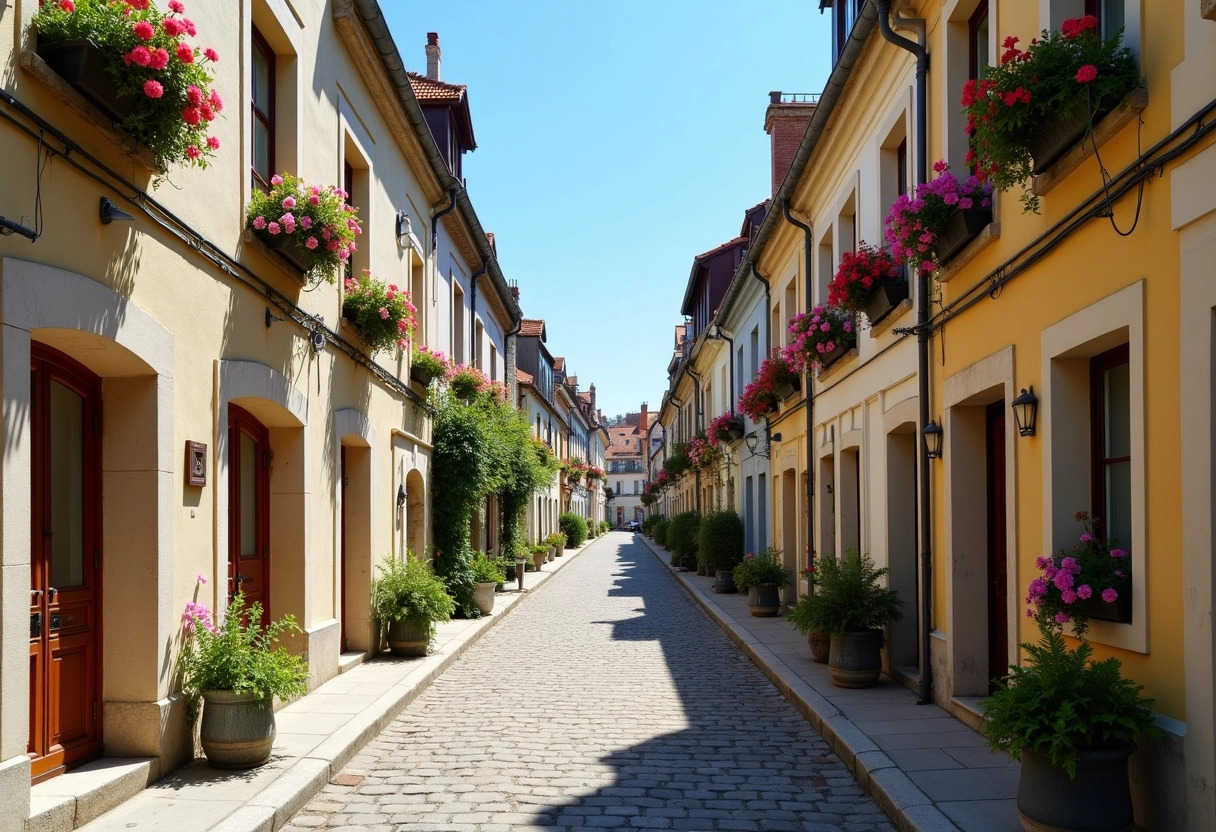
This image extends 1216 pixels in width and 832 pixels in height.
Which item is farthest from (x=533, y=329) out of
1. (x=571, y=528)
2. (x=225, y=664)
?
(x=225, y=664)

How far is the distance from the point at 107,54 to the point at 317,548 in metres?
5.20

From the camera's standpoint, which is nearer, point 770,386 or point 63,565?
point 63,565

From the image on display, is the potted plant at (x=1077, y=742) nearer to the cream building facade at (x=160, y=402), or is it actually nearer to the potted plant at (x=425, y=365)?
the cream building facade at (x=160, y=402)

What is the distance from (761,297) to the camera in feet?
61.8

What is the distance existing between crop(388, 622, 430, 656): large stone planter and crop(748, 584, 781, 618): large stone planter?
5.78 metres

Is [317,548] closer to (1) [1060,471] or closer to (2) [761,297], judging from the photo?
(1) [1060,471]

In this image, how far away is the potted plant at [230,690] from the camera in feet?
19.8

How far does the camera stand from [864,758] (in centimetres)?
643

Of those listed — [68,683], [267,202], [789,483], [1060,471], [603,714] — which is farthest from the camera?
[789,483]

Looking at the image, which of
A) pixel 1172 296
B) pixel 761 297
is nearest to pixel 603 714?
pixel 1172 296

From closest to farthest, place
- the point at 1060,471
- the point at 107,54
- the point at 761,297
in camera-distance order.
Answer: the point at 107,54 < the point at 1060,471 < the point at 761,297

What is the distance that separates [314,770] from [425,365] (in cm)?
783

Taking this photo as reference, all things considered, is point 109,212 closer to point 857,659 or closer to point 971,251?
point 971,251

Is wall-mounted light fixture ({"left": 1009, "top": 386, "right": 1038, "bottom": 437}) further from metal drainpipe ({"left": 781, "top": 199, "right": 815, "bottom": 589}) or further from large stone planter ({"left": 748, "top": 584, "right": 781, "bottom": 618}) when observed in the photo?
large stone planter ({"left": 748, "top": 584, "right": 781, "bottom": 618})
